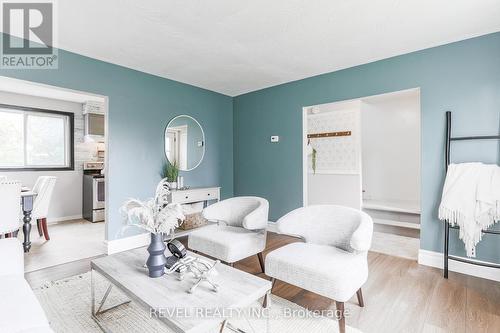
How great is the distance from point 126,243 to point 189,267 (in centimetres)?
219

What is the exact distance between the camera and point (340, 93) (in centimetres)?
355

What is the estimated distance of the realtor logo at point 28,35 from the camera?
2.20 metres

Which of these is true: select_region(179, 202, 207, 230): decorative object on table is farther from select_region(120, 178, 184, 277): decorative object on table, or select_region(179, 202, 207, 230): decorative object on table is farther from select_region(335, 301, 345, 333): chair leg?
select_region(335, 301, 345, 333): chair leg

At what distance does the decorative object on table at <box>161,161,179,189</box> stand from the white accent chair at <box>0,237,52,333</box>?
2.04 meters

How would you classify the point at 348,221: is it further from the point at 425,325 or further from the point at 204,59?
the point at 204,59

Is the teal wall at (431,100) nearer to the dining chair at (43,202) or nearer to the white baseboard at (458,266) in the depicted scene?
the white baseboard at (458,266)

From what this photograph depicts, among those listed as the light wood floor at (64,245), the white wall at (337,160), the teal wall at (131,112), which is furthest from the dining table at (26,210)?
the white wall at (337,160)

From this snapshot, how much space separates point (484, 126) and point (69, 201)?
21.2 ft

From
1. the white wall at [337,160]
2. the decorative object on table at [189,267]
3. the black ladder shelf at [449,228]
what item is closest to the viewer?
the decorative object on table at [189,267]

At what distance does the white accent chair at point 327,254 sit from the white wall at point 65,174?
4.71 m

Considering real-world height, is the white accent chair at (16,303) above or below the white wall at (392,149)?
below

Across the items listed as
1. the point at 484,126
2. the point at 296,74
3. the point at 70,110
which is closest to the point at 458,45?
the point at 484,126

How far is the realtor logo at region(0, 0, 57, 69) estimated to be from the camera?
220cm

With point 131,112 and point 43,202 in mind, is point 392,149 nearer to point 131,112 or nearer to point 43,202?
point 131,112
